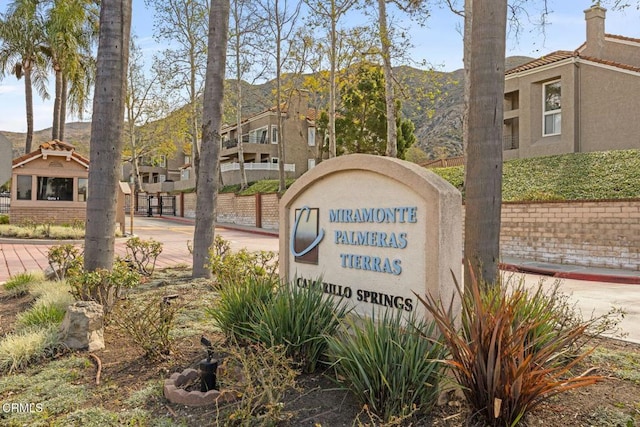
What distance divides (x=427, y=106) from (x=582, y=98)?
286 inches

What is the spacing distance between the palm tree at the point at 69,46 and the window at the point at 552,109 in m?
25.7

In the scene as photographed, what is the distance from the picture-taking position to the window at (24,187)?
2430 centimetres

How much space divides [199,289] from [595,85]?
2088 cm

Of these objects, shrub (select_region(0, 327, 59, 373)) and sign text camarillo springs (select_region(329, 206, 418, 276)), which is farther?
shrub (select_region(0, 327, 59, 373))

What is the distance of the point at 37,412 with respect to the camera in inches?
133

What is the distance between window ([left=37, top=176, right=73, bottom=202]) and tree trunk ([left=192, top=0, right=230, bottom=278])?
20.1 m

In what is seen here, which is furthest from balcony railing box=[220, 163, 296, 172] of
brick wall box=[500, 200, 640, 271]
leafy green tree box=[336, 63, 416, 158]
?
brick wall box=[500, 200, 640, 271]

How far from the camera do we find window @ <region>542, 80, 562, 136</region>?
2298 cm

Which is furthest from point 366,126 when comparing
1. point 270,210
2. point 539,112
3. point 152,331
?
point 152,331

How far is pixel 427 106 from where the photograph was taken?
20.8 metres

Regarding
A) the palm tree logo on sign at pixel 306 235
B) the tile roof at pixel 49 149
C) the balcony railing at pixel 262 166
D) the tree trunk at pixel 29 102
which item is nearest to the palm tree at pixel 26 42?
the tree trunk at pixel 29 102

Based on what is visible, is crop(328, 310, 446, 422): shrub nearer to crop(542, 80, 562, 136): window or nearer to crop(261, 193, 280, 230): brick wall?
crop(542, 80, 562, 136): window

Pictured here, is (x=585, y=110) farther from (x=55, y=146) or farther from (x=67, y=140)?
(x=67, y=140)

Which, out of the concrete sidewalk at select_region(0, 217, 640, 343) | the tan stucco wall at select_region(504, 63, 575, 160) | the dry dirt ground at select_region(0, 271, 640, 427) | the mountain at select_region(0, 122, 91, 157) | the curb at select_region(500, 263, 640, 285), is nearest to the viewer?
the dry dirt ground at select_region(0, 271, 640, 427)
